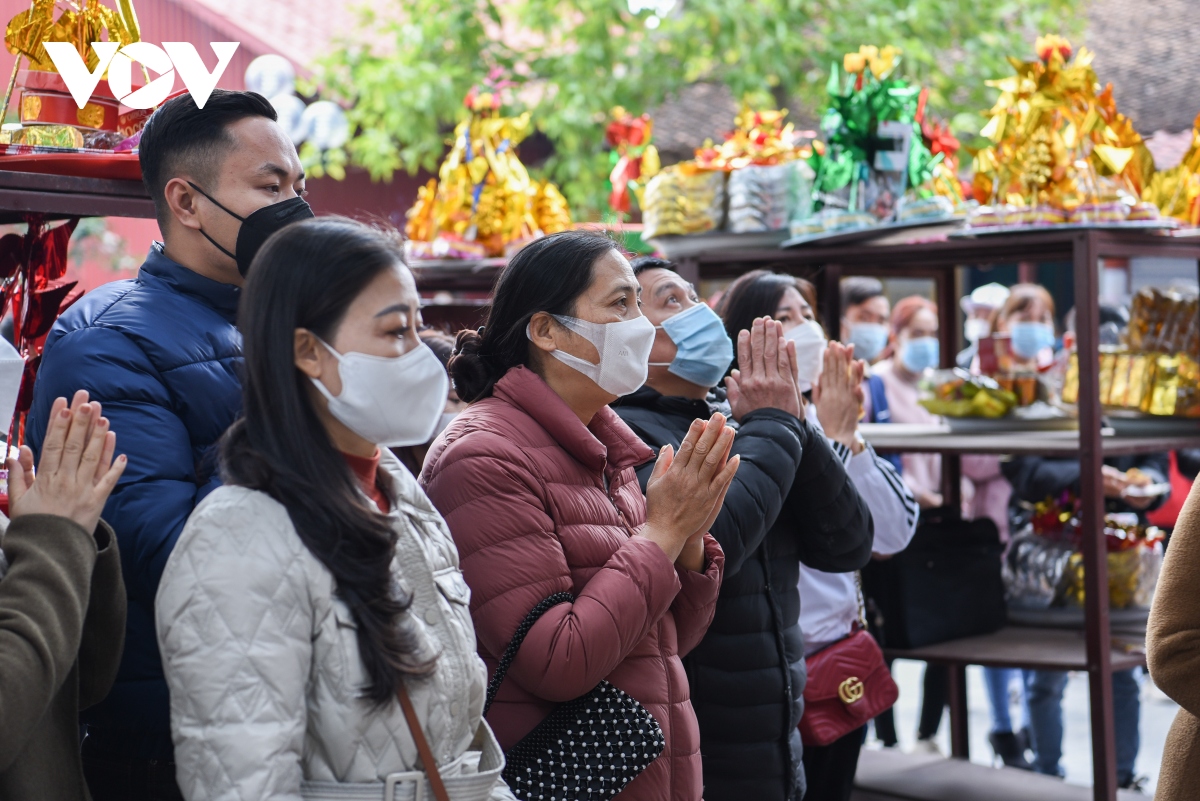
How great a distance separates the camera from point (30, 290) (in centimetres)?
242

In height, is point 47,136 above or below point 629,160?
below

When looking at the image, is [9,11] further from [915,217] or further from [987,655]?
[987,655]

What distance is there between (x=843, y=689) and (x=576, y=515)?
143 centimetres

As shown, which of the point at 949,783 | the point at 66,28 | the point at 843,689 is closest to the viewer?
the point at 66,28

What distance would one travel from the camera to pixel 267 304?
168 centimetres

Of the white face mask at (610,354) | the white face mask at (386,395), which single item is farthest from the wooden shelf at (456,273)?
the white face mask at (386,395)

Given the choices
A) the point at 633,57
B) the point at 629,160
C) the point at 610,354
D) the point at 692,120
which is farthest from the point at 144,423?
the point at 692,120

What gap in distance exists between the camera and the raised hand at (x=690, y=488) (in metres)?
2.22

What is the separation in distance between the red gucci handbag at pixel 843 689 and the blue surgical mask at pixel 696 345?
840 millimetres

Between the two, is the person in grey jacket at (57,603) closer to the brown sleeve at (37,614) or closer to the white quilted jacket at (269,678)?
the brown sleeve at (37,614)

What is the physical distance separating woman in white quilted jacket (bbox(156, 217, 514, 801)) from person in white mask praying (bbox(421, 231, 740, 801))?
291 millimetres

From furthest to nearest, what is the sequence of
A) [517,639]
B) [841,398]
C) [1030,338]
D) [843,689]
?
[1030,338] < [841,398] < [843,689] < [517,639]

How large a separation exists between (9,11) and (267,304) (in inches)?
59.6

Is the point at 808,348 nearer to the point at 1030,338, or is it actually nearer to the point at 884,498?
the point at 884,498
